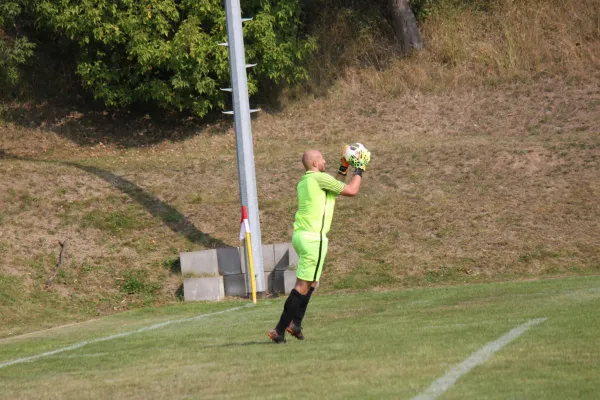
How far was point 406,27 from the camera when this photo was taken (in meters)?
32.3

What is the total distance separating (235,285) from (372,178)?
6733 millimetres

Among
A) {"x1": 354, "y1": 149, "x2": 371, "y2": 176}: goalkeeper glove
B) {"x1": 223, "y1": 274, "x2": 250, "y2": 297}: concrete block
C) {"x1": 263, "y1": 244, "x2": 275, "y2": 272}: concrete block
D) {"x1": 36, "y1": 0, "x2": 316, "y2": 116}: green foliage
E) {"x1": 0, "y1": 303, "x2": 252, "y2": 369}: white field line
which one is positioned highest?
{"x1": 36, "y1": 0, "x2": 316, "y2": 116}: green foliage

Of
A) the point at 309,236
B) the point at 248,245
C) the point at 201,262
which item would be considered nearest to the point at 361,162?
the point at 309,236

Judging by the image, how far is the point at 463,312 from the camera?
461 inches

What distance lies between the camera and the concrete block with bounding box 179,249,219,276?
1831cm

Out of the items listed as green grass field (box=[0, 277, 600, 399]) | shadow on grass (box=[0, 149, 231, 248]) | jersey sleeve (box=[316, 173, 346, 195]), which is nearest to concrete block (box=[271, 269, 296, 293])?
shadow on grass (box=[0, 149, 231, 248])

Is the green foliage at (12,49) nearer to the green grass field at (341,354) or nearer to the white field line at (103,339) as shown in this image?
the white field line at (103,339)

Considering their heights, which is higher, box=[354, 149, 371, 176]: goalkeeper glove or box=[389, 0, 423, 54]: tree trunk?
box=[389, 0, 423, 54]: tree trunk

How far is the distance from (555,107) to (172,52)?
37.9 ft

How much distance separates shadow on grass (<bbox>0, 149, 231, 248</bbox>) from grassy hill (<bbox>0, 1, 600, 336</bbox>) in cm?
6

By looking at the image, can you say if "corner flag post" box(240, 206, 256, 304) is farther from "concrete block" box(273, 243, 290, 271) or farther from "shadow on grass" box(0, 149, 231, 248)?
"shadow on grass" box(0, 149, 231, 248)

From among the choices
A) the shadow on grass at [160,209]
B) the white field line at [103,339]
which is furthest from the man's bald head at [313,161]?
the shadow on grass at [160,209]

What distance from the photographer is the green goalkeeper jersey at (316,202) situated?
370 inches

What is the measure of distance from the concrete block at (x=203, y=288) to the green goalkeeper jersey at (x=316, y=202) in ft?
28.7
